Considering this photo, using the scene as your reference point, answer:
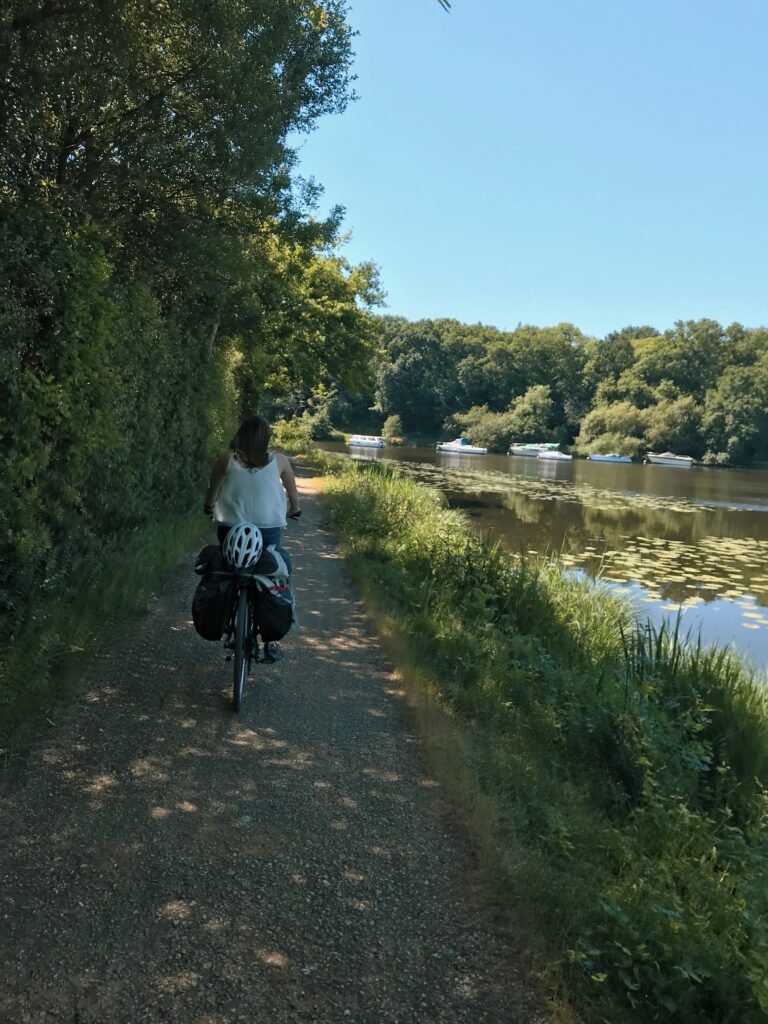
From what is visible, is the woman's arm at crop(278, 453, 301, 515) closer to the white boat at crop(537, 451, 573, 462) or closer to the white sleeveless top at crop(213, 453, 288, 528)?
the white sleeveless top at crop(213, 453, 288, 528)

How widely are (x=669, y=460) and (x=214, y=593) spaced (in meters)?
84.1

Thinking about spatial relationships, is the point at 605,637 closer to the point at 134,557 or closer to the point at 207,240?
the point at 134,557

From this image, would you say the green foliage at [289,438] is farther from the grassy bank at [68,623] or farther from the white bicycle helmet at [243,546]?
the white bicycle helmet at [243,546]

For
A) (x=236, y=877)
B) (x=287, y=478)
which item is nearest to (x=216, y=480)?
(x=287, y=478)

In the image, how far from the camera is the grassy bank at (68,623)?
4.03 m

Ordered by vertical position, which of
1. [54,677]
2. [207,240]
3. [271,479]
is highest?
[207,240]

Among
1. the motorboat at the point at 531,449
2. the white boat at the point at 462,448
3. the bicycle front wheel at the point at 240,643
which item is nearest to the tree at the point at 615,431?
the motorboat at the point at 531,449

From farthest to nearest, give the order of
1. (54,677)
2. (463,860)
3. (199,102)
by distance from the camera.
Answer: (199,102) → (54,677) → (463,860)

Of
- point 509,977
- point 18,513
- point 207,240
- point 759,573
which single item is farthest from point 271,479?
point 759,573

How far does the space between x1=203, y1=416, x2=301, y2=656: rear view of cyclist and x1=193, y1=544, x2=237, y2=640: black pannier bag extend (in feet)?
0.70

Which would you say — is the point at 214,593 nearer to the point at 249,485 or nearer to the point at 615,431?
the point at 249,485

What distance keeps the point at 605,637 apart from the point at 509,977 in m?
6.05

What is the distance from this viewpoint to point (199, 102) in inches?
268

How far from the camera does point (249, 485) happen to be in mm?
4758
